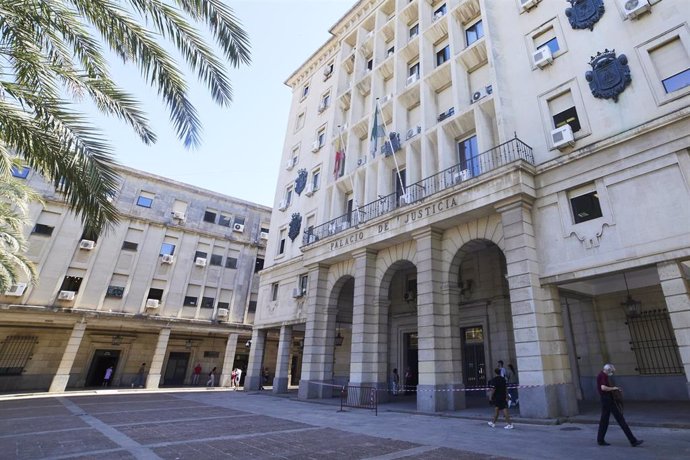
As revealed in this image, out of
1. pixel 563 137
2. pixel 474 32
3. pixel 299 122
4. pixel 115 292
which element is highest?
pixel 299 122

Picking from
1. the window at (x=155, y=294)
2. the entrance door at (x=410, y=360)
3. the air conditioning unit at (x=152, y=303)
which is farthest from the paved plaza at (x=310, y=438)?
the window at (x=155, y=294)

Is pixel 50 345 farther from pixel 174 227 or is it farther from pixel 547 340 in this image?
pixel 547 340

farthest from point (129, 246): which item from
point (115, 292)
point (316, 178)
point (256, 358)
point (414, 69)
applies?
point (414, 69)

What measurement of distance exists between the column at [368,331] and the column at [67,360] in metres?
21.0

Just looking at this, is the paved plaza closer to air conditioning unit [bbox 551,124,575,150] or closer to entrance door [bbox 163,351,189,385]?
air conditioning unit [bbox 551,124,575,150]

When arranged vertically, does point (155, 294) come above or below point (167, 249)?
below

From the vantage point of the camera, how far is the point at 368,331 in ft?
53.2

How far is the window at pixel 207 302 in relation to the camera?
31.6m

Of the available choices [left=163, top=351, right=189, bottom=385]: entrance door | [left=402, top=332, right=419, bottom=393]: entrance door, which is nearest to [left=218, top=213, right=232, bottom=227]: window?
[left=163, top=351, right=189, bottom=385]: entrance door

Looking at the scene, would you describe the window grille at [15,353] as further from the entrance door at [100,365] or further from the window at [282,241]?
the window at [282,241]

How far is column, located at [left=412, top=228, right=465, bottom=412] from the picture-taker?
12609 mm

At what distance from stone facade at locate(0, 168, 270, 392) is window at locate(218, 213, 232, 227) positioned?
95 mm

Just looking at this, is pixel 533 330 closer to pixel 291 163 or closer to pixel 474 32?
pixel 474 32

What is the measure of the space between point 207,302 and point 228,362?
212 inches
